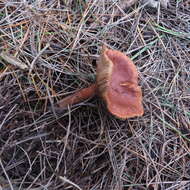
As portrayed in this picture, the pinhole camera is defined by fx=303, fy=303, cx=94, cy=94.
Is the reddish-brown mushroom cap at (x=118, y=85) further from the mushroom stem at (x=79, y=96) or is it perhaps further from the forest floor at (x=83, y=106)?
the forest floor at (x=83, y=106)

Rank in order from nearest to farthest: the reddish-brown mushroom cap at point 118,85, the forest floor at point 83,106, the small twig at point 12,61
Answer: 1. the reddish-brown mushroom cap at point 118,85
2. the forest floor at point 83,106
3. the small twig at point 12,61

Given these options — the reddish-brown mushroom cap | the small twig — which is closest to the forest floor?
the small twig

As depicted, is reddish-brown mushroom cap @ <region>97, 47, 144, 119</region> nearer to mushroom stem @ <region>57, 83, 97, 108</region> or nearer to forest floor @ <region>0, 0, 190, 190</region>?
mushroom stem @ <region>57, 83, 97, 108</region>

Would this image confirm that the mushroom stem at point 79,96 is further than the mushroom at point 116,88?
Yes

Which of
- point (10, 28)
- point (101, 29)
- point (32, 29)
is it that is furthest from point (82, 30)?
point (10, 28)

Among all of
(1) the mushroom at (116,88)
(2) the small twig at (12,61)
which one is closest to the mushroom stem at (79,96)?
(1) the mushroom at (116,88)

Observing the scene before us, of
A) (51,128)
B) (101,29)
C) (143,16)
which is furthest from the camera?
(143,16)

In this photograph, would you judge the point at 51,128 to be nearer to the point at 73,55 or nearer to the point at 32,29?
the point at 73,55
